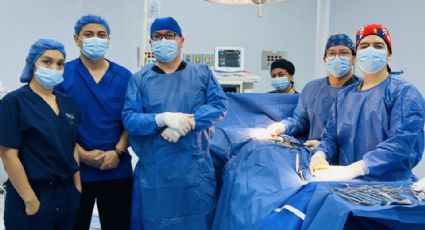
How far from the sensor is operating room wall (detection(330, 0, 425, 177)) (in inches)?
107

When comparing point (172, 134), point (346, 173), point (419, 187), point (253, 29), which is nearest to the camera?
point (419, 187)

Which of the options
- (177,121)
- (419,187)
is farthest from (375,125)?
(177,121)

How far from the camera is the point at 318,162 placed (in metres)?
1.58

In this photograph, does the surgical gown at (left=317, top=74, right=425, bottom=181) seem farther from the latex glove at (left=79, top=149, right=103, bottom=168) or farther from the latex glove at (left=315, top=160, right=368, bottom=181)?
the latex glove at (left=79, top=149, right=103, bottom=168)

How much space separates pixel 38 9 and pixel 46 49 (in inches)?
84.3

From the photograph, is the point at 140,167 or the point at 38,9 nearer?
the point at 140,167

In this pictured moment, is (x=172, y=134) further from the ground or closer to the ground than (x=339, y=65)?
closer to the ground

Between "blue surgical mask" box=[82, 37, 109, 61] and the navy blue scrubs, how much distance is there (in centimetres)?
35

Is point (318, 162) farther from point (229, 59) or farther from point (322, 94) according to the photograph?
point (229, 59)

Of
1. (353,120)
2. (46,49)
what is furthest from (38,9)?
(353,120)

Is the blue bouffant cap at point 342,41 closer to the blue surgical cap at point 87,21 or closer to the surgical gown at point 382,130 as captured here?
the surgical gown at point 382,130

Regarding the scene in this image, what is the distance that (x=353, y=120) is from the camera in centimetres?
160

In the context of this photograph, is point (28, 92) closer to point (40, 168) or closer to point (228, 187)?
point (40, 168)

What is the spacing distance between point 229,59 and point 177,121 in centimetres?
172
